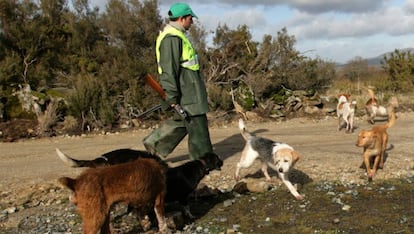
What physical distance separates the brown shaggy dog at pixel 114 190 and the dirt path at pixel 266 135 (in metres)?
3.10

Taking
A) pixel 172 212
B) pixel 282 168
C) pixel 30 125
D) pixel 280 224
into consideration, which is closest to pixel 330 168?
pixel 282 168

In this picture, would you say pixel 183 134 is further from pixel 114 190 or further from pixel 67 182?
pixel 67 182

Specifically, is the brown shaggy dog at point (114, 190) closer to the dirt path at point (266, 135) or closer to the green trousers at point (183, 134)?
the green trousers at point (183, 134)

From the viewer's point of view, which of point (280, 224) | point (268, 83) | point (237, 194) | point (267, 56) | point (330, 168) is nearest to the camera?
point (280, 224)

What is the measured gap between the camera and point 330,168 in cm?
796

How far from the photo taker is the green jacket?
243 inches

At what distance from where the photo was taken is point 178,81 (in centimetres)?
642

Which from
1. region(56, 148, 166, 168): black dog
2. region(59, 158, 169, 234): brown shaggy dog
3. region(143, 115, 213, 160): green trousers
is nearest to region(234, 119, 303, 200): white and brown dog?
region(143, 115, 213, 160): green trousers

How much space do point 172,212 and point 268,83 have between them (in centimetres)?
1210

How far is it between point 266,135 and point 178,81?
610cm

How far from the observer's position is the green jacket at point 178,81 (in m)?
6.18

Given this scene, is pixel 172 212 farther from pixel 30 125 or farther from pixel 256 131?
pixel 30 125

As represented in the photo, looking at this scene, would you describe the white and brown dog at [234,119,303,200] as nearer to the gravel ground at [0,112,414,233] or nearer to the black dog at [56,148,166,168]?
the gravel ground at [0,112,414,233]

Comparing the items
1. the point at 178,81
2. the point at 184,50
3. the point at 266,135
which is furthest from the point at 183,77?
the point at 266,135
